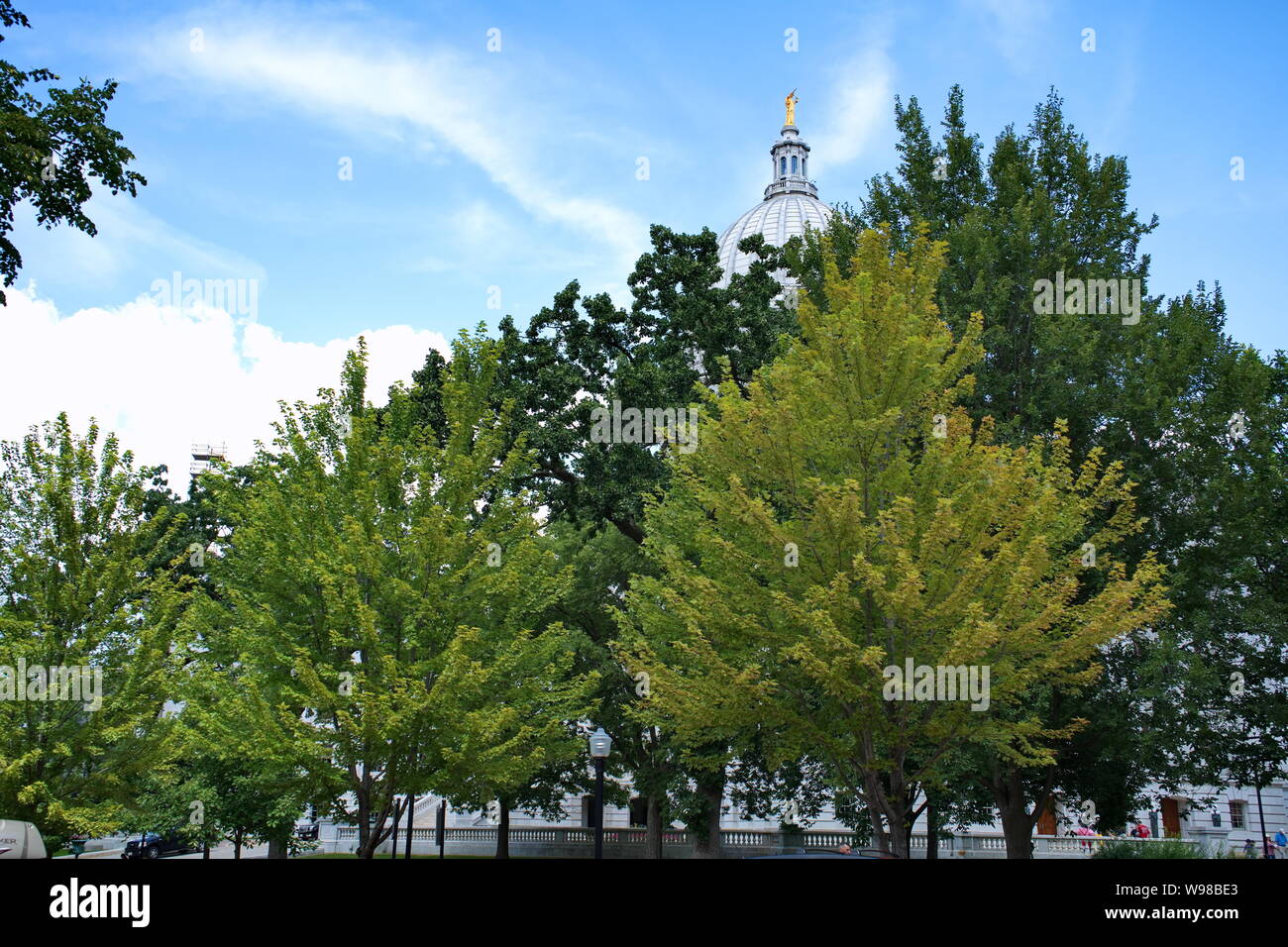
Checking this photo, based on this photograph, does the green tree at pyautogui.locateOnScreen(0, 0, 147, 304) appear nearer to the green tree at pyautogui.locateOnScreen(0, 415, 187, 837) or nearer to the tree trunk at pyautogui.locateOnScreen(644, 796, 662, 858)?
the green tree at pyautogui.locateOnScreen(0, 415, 187, 837)

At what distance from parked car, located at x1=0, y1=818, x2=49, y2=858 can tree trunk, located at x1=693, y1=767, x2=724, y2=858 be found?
2069cm

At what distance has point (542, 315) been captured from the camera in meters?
27.3

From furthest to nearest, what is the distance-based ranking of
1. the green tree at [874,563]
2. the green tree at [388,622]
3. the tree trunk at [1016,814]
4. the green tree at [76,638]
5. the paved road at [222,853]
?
1. the paved road at [222,853]
2. the tree trunk at [1016,814]
3. the green tree at [76,638]
4. the green tree at [388,622]
5. the green tree at [874,563]

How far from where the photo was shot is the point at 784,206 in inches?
4252

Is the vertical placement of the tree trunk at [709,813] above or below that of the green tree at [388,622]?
below

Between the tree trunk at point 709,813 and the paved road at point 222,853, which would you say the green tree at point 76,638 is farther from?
the paved road at point 222,853

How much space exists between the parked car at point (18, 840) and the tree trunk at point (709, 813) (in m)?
20.7

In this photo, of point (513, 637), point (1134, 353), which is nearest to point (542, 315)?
point (513, 637)

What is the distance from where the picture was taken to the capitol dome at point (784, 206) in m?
99.7

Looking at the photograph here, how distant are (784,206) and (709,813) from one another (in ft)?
285

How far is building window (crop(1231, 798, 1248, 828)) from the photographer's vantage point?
44094 millimetres

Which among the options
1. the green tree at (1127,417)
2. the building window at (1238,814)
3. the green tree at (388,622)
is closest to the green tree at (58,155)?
the green tree at (388,622)

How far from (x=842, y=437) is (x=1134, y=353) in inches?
458

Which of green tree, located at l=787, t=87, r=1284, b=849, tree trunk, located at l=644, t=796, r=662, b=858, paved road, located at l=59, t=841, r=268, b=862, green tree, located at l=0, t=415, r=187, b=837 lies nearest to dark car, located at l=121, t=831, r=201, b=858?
paved road, located at l=59, t=841, r=268, b=862
